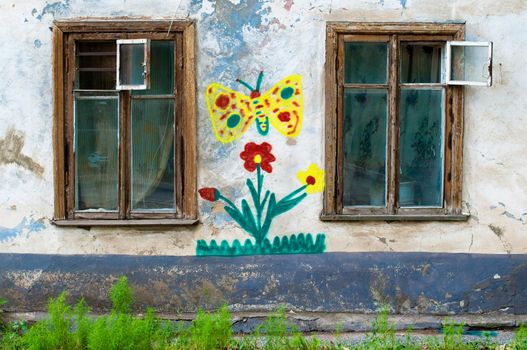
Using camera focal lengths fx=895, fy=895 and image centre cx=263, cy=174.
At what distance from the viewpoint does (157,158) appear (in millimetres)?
7484

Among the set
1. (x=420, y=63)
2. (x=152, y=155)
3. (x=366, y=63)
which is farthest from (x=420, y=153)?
(x=152, y=155)

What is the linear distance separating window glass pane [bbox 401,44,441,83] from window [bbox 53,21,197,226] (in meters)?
1.76

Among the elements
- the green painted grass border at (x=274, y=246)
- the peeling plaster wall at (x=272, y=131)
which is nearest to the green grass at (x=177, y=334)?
the green painted grass border at (x=274, y=246)

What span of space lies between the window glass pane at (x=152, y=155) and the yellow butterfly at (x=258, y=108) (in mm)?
427

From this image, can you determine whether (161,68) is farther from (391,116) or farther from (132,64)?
(391,116)

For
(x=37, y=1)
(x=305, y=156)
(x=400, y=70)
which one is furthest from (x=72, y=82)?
(x=400, y=70)

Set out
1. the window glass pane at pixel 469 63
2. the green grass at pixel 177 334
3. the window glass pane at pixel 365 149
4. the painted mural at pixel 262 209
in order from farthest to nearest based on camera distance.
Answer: the window glass pane at pixel 365 149, the painted mural at pixel 262 209, the window glass pane at pixel 469 63, the green grass at pixel 177 334

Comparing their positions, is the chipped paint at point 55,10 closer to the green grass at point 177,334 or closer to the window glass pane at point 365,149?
the green grass at point 177,334

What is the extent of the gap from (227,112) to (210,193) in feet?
2.23

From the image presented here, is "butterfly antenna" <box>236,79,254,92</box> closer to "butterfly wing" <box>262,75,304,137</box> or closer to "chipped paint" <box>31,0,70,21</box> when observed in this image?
"butterfly wing" <box>262,75,304,137</box>

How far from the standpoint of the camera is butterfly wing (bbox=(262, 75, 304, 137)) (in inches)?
289

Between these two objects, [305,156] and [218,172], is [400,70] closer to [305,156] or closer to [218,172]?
[305,156]

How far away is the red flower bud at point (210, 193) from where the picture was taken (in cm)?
737

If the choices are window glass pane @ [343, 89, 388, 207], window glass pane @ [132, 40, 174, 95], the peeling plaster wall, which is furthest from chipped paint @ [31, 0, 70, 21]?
window glass pane @ [343, 89, 388, 207]
